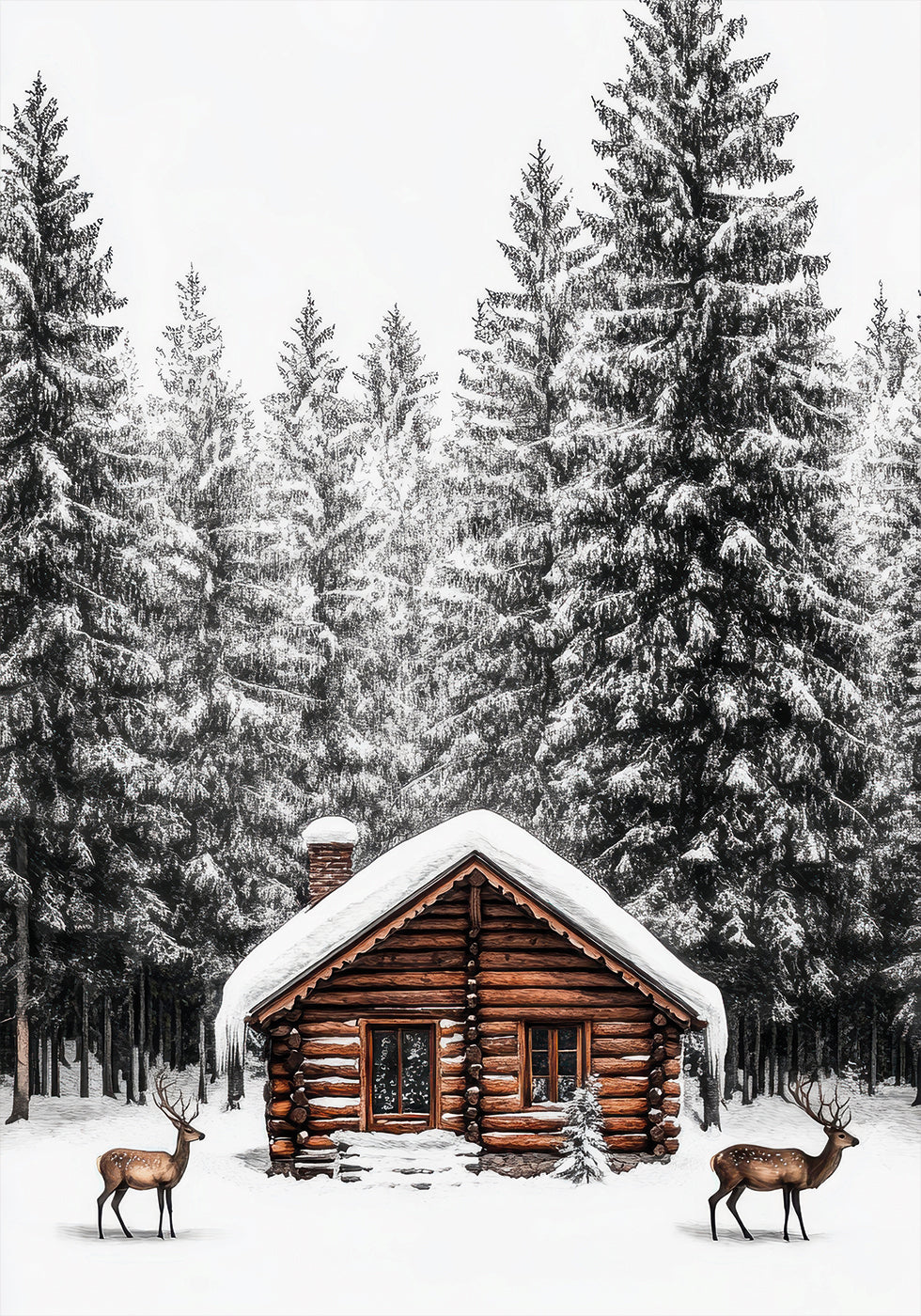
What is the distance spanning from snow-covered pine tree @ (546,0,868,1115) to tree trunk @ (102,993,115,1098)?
11388mm

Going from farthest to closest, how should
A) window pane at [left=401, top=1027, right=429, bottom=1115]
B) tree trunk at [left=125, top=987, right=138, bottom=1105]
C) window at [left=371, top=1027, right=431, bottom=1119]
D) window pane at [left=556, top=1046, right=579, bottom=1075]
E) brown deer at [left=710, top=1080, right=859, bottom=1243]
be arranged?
tree trunk at [left=125, top=987, right=138, bottom=1105] < window pane at [left=401, top=1027, right=429, bottom=1115] < window at [left=371, top=1027, right=431, bottom=1119] < window pane at [left=556, top=1046, right=579, bottom=1075] < brown deer at [left=710, top=1080, right=859, bottom=1243]

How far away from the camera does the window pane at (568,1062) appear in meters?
21.0

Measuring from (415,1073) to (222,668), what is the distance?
965cm

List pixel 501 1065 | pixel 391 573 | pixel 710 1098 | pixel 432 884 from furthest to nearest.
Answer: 1. pixel 391 573
2. pixel 710 1098
3. pixel 501 1065
4. pixel 432 884

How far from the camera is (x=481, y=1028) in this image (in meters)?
20.7

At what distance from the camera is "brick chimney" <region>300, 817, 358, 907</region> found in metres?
24.3

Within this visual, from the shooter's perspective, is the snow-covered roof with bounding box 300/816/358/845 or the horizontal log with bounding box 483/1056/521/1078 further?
the snow-covered roof with bounding box 300/816/358/845

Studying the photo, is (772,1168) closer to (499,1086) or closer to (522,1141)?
(522,1141)

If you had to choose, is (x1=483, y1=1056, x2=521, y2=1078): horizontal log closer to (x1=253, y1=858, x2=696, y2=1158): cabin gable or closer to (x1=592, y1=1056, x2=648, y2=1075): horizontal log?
(x1=253, y1=858, x2=696, y2=1158): cabin gable

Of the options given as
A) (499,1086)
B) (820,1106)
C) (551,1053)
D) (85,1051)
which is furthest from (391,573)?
(820,1106)

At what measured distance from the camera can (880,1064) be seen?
37250mm

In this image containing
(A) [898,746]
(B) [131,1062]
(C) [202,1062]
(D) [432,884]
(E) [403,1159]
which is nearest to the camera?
(E) [403,1159]

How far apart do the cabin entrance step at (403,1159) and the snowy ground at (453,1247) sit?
233 millimetres

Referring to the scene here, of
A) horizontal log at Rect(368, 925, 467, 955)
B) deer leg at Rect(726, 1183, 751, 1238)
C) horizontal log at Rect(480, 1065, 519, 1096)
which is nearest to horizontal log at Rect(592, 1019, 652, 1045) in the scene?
horizontal log at Rect(480, 1065, 519, 1096)
